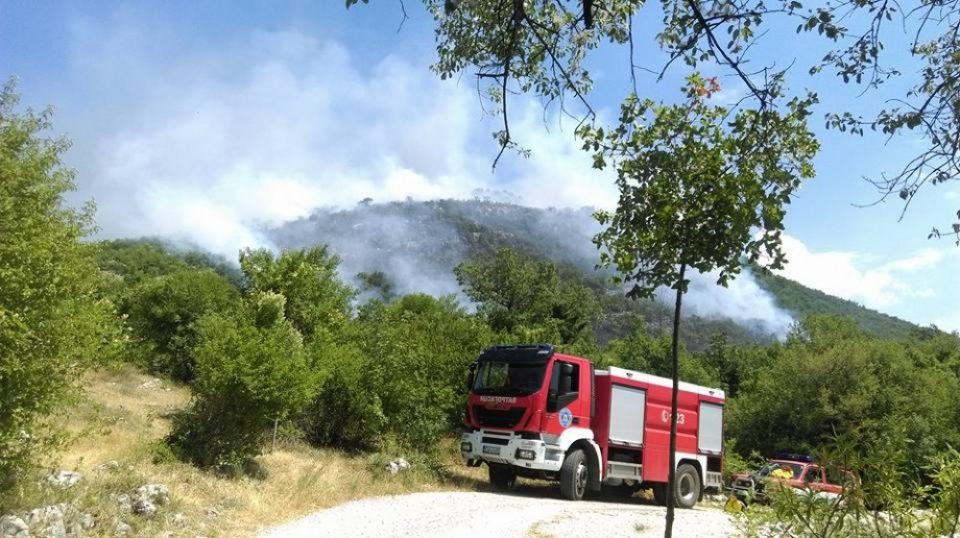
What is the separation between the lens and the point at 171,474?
10.8 m

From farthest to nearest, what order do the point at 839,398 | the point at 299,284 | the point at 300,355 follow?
1. the point at 839,398
2. the point at 299,284
3. the point at 300,355

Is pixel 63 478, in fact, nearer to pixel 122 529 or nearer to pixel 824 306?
pixel 122 529

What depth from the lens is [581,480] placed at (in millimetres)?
14875

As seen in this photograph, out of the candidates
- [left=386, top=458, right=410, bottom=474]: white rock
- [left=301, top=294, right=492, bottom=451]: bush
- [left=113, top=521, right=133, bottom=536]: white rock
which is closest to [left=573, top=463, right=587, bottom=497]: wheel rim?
[left=386, top=458, right=410, bottom=474]: white rock

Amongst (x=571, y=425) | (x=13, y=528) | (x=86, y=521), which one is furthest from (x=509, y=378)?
(x=13, y=528)

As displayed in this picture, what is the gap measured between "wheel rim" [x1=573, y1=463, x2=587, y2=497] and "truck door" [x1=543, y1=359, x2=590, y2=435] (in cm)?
87

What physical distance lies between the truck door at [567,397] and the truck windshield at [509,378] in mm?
331

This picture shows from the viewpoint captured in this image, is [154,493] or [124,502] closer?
[124,502]

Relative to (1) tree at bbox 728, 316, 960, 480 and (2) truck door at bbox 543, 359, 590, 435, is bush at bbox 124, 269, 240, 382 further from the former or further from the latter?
(1) tree at bbox 728, 316, 960, 480

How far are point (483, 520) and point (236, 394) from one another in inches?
186

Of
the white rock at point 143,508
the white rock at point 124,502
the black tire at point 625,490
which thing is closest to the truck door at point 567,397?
the black tire at point 625,490

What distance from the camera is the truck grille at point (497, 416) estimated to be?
48.0 feet

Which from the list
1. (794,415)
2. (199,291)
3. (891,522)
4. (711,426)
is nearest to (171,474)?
(891,522)

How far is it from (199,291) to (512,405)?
53.7 feet
